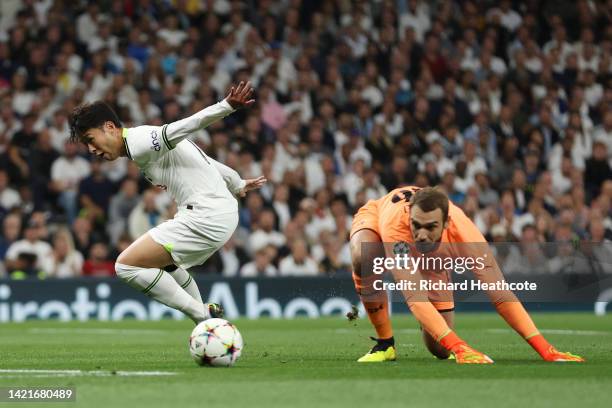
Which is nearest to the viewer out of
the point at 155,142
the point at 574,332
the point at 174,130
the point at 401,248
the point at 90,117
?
the point at 401,248

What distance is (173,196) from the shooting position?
1020cm

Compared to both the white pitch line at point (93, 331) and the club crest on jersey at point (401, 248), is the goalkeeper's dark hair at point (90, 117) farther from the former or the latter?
the white pitch line at point (93, 331)

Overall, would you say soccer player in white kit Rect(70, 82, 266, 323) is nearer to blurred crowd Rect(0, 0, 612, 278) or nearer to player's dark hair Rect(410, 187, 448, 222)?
player's dark hair Rect(410, 187, 448, 222)

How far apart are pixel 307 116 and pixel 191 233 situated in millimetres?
10799

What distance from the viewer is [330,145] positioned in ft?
66.4

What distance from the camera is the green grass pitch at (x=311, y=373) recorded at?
678cm

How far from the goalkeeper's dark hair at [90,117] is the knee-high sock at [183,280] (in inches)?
52.7

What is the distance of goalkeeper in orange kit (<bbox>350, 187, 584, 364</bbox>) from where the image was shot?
8.66 meters

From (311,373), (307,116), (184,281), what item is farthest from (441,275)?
(307,116)

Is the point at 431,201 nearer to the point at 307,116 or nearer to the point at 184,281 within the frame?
the point at 184,281

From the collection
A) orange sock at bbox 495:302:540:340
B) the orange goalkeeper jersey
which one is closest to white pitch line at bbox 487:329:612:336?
the orange goalkeeper jersey

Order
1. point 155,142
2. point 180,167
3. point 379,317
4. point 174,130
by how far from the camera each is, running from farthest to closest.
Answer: point 180,167 < point 379,317 < point 155,142 < point 174,130

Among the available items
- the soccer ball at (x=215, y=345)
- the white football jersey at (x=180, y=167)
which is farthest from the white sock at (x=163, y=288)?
the soccer ball at (x=215, y=345)

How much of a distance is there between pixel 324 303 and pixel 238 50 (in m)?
4.65
